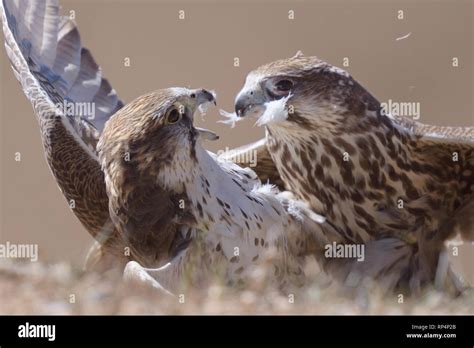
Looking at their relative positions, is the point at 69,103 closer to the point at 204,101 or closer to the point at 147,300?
the point at 204,101

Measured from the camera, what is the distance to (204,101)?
649 cm

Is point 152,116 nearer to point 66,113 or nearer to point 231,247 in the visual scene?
point 231,247

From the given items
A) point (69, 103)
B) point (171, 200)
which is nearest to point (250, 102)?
point (171, 200)

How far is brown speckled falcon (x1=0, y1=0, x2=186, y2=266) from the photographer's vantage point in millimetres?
7430

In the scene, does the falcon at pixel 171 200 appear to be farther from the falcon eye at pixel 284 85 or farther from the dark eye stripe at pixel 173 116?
the falcon eye at pixel 284 85

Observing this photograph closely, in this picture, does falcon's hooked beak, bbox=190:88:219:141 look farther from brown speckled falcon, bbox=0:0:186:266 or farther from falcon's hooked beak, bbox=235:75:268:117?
brown speckled falcon, bbox=0:0:186:266

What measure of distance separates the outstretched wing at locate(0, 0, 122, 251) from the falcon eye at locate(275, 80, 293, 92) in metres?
1.59

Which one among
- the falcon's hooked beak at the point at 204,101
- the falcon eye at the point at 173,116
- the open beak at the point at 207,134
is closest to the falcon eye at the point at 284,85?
the falcon's hooked beak at the point at 204,101

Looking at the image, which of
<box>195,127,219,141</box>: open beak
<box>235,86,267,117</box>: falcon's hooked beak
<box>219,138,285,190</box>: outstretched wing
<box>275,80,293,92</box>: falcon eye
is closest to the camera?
<box>195,127,219,141</box>: open beak

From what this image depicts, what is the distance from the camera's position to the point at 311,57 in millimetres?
7043

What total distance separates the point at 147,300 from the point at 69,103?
3.17 metres

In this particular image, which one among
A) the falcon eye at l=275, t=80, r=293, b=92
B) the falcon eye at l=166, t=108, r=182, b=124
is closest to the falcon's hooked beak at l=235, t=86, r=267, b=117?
the falcon eye at l=275, t=80, r=293, b=92

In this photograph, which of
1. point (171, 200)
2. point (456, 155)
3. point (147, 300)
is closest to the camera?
point (147, 300)

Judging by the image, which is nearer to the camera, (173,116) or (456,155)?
(173,116)
